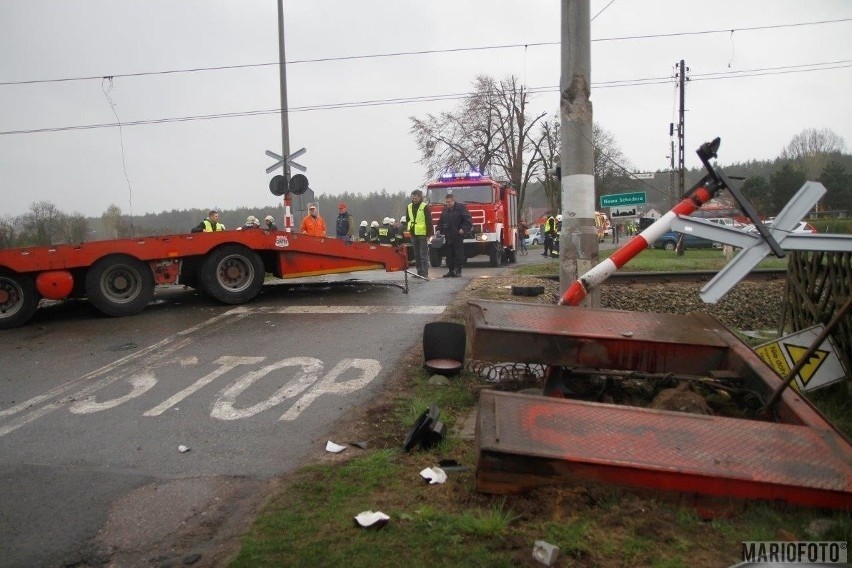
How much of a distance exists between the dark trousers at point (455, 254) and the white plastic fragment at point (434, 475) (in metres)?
10.3

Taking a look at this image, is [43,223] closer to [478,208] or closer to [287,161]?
[287,161]

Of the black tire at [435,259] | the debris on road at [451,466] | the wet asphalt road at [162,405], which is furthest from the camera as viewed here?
the black tire at [435,259]

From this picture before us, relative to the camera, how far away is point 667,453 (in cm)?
355

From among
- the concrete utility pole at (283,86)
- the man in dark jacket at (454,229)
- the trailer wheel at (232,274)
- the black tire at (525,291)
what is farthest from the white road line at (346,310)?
the concrete utility pole at (283,86)

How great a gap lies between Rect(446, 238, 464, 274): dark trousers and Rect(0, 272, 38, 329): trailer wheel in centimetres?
783

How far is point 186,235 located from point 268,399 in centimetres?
470

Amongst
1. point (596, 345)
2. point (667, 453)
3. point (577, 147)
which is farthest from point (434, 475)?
point (577, 147)

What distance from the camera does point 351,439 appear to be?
5.07 m

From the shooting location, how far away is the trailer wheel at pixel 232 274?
1016 cm

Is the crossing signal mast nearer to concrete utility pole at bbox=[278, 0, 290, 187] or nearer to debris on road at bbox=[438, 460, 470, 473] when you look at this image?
concrete utility pole at bbox=[278, 0, 290, 187]

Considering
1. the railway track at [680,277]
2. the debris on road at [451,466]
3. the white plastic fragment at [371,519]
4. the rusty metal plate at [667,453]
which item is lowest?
the debris on road at [451,466]

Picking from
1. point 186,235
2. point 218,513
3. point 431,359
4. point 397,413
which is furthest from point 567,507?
point 186,235

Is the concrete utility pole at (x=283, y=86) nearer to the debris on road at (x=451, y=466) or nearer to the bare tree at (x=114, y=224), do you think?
the bare tree at (x=114, y=224)

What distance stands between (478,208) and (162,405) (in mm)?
14619
